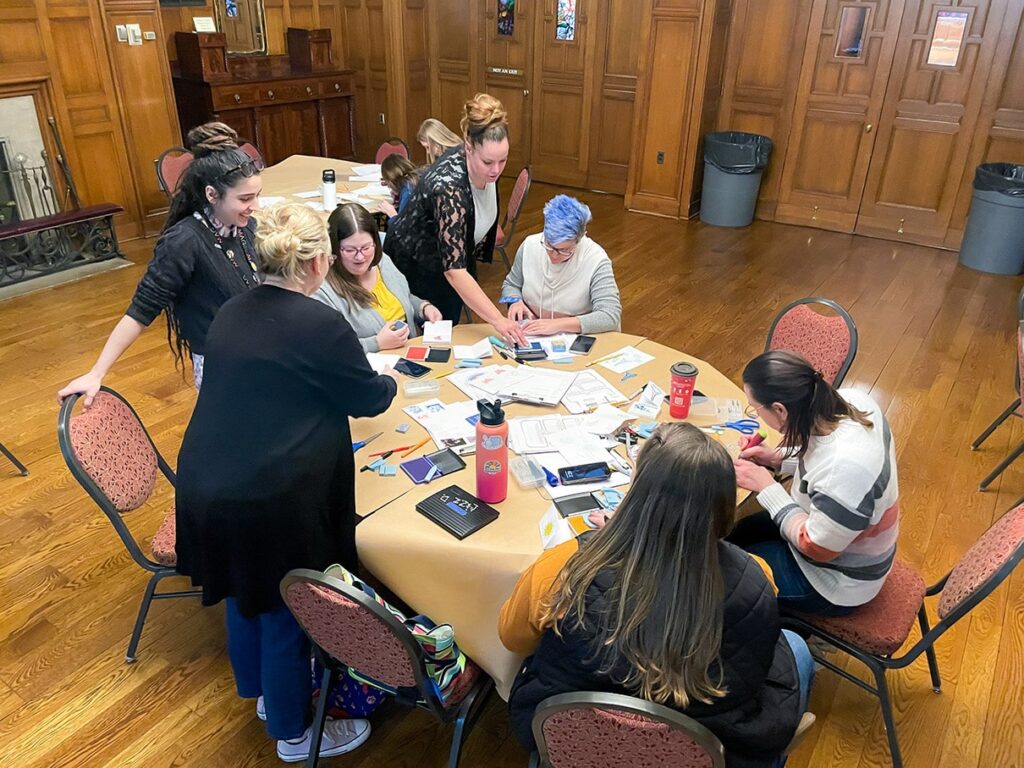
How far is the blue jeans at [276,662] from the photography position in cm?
204

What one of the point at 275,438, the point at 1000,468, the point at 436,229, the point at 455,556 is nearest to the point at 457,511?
the point at 455,556

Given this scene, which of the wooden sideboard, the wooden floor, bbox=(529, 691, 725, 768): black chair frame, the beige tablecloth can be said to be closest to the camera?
bbox=(529, 691, 725, 768): black chair frame

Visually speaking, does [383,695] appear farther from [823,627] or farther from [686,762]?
[823,627]

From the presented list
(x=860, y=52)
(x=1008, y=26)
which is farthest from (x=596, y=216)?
(x=1008, y=26)

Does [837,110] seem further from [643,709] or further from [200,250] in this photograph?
[643,709]

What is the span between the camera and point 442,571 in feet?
6.39

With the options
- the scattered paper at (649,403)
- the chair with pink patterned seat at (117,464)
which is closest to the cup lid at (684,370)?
the scattered paper at (649,403)

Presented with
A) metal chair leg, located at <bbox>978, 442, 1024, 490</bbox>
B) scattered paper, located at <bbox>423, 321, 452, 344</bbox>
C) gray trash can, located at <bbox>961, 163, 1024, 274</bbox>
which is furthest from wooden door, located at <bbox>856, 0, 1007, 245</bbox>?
scattered paper, located at <bbox>423, 321, 452, 344</bbox>

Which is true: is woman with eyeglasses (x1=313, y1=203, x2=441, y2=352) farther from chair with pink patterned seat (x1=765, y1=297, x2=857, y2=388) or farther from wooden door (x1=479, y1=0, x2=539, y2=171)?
wooden door (x1=479, y1=0, x2=539, y2=171)

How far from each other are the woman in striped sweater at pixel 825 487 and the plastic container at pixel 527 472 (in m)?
0.57

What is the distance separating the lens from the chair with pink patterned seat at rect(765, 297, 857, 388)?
285cm

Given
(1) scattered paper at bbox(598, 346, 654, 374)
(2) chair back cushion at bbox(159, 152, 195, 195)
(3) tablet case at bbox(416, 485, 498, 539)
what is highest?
(2) chair back cushion at bbox(159, 152, 195, 195)

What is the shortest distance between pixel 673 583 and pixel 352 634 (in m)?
0.73

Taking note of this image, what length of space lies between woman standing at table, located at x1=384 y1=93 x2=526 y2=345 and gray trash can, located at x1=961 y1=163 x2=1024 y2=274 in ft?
14.5
